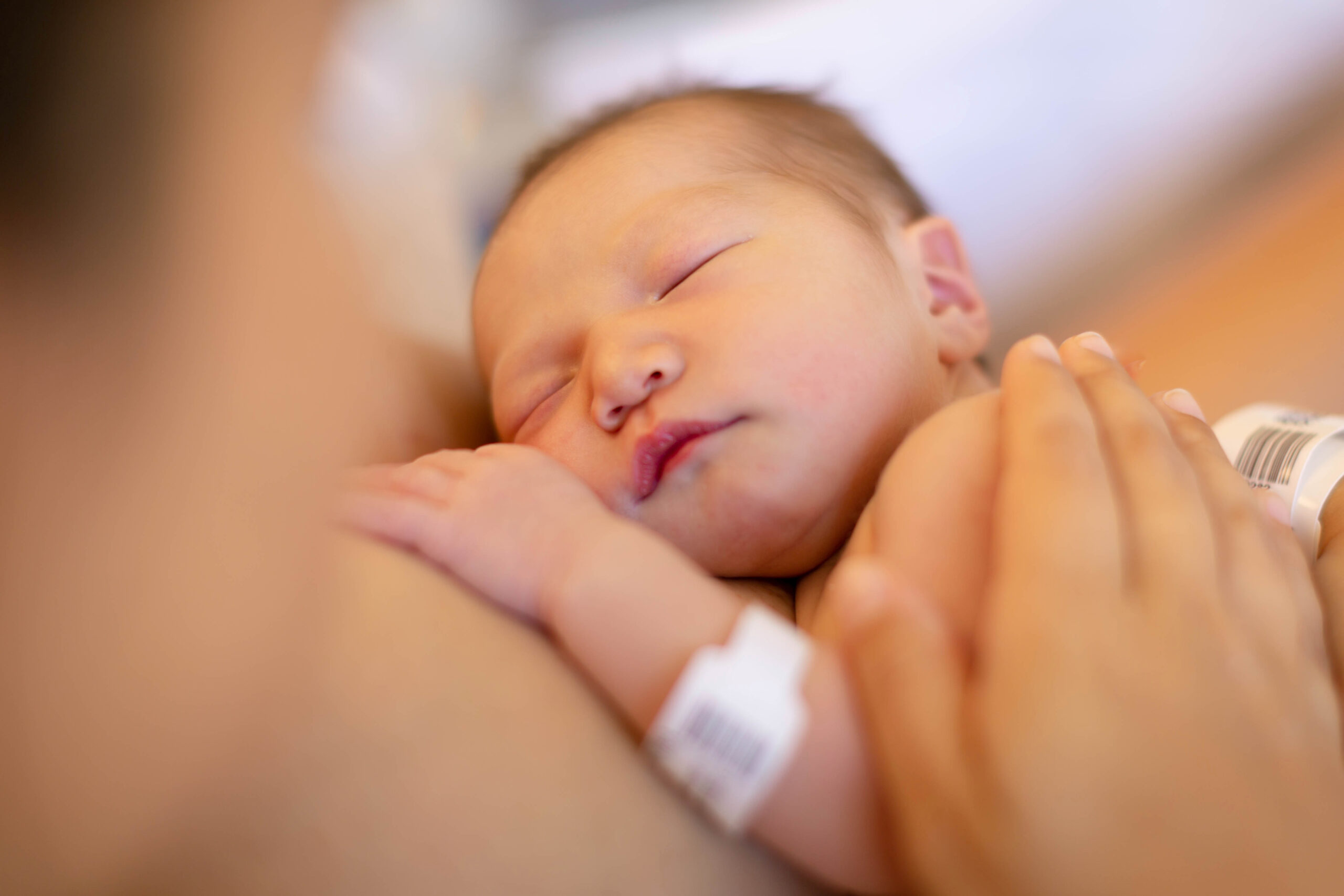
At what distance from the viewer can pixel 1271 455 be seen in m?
0.99

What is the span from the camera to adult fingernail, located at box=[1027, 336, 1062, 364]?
78 cm

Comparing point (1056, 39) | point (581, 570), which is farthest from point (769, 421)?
point (1056, 39)

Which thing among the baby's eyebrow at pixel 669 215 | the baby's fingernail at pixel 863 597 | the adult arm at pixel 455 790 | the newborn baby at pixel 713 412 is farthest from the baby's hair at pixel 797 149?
the adult arm at pixel 455 790

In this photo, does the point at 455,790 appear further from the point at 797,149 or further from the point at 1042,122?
the point at 1042,122

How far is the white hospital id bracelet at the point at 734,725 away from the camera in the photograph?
51 centimetres

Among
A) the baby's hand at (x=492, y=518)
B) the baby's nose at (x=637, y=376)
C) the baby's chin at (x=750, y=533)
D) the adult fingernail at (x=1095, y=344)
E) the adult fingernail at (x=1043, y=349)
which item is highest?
the adult fingernail at (x=1043, y=349)

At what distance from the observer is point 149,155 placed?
0.59m

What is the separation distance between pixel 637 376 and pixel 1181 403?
0.59 metres

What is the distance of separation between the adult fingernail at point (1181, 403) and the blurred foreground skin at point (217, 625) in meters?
0.66

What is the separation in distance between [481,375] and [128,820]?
823 mm

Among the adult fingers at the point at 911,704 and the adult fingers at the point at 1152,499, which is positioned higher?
the adult fingers at the point at 1152,499

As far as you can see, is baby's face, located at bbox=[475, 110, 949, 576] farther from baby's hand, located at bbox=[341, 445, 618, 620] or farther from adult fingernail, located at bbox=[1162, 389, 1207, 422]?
adult fingernail, located at bbox=[1162, 389, 1207, 422]

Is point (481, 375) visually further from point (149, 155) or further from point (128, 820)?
point (128, 820)

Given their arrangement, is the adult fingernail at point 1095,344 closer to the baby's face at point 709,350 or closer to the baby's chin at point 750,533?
the baby's face at point 709,350
